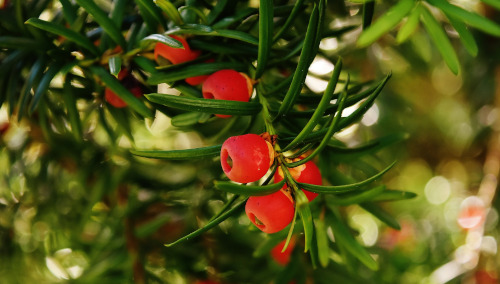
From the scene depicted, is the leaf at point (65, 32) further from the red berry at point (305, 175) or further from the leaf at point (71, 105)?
the red berry at point (305, 175)

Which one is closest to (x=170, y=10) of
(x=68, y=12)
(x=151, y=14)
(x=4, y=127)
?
(x=151, y=14)

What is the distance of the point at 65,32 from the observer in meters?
0.50

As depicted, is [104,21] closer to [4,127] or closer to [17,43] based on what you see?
[17,43]

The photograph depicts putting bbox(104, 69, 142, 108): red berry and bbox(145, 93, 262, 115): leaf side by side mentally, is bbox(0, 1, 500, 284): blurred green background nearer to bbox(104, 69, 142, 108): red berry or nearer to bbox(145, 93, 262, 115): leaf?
bbox(104, 69, 142, 108): red berry

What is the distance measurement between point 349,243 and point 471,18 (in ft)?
0.97

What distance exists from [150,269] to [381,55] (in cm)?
84

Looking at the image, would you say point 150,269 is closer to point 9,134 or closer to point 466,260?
point 9,134

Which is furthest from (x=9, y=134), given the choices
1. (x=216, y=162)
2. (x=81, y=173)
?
(x=216, y=162)

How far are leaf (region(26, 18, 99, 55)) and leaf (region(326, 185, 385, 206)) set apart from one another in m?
0.34

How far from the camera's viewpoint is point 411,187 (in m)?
1.61

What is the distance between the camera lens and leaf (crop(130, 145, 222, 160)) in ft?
1.37

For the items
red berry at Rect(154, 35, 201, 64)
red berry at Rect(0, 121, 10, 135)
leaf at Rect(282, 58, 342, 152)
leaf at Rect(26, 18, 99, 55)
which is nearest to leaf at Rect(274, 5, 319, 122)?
leaf at Rect(282, 58, 342, 152)

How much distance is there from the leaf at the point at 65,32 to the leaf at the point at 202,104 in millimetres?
148

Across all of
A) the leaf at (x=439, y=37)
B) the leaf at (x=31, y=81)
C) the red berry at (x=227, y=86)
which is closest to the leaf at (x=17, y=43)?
the leaf at (x=31, y=81)
